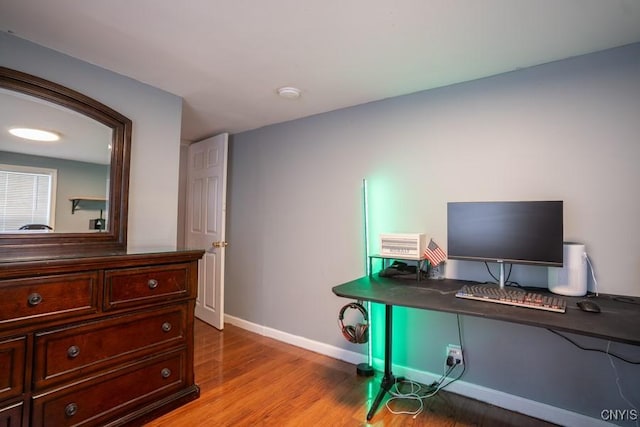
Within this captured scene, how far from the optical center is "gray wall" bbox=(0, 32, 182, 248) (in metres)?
1.83

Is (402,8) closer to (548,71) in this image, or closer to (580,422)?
(548,71)

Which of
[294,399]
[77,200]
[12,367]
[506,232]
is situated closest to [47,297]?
[12,367]

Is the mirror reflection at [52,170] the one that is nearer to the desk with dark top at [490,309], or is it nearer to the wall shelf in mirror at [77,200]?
the wall shelf in mirror at [77,200]

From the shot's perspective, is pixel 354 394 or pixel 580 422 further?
pixel 354 394

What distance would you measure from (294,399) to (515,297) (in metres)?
1.50

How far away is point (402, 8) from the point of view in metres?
1.41

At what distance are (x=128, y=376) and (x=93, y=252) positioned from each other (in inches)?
31.0

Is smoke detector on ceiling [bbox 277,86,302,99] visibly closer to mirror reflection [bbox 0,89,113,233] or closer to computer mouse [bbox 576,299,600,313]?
mirror reflection [bbox 0,89,113,233]

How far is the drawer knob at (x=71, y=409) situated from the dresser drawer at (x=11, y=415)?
6.5 inches

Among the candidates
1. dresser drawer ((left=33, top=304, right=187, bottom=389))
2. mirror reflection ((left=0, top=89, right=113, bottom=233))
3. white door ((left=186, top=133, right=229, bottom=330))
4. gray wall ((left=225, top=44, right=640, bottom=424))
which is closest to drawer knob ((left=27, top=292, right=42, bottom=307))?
dresser drawer ((left=33, top=304, right=187, bottom=389))

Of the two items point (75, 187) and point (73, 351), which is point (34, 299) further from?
point (75, 187)

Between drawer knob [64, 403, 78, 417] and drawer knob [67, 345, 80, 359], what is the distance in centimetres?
23

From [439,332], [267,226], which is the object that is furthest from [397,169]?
[267,226]

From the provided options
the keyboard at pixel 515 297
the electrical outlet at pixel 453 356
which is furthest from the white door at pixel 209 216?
the keyboard at pixel 515 297
